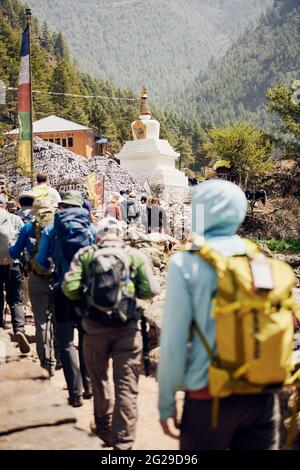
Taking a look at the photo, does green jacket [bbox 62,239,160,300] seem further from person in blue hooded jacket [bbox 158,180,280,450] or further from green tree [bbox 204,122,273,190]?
green tree [bbox 204,122,273,190]

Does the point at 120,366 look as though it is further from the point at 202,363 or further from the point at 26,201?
the point at 26,201

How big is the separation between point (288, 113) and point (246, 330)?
25.0 metres

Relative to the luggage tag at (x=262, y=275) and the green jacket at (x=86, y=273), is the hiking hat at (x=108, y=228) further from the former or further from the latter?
the luggage tag at (x=262, y=275)

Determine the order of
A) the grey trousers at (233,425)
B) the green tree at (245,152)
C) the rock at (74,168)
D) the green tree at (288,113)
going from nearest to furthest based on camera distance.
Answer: the grey trousers at (233,425), the rock at (74,168), the green tree at (288,113), the green tree at (245,152)

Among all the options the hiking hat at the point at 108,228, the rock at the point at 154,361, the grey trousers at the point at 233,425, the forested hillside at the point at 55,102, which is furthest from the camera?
the forested hillside at the point at 55,102

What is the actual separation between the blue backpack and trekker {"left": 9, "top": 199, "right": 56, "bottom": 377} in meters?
0.67

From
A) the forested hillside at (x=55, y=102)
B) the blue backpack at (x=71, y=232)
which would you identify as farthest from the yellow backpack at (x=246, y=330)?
the forested hillside at (x=55, y=102)

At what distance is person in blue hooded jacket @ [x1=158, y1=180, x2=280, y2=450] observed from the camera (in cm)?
219

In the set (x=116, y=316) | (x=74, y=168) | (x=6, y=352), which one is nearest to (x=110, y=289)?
(x=116, y=316)

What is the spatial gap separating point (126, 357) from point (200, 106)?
199732mm

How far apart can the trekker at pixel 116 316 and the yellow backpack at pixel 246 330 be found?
1.16 meters

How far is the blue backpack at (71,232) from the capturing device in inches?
162

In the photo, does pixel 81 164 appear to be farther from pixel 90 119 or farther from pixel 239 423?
pixel 90 119

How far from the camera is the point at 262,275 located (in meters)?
2.12
